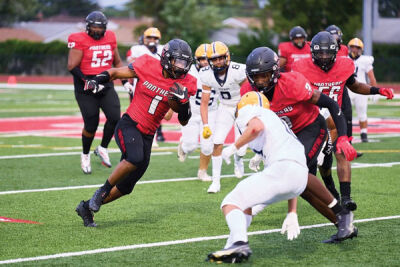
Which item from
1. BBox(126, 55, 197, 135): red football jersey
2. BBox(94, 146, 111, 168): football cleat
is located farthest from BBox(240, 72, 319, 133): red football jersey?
BBox(94, 146, 111, 168): football cleat

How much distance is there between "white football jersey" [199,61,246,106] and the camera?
9203 millimetres

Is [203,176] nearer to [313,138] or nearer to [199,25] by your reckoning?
[313,138]

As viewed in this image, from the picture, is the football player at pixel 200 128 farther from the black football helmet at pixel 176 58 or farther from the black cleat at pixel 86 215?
the black cleat at pixel 86 215

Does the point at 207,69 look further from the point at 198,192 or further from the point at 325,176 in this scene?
the point at 325,176

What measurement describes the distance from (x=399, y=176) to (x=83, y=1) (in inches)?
3057

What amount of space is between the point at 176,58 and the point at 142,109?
610 millimetres

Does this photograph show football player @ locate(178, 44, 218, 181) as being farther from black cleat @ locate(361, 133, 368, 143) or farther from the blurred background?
the blurred background

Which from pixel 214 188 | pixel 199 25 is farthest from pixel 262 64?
pixel 199 25

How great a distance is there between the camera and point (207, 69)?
9375 millimetres

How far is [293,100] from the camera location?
6184 mm

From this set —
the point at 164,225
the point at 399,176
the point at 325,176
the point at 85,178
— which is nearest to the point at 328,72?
the point at 325,176

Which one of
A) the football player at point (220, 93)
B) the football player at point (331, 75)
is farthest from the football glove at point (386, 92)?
the football player at point (220, 93)

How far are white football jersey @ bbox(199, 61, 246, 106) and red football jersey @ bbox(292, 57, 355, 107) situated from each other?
1.88 m

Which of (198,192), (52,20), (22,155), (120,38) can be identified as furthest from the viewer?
(52,20)
